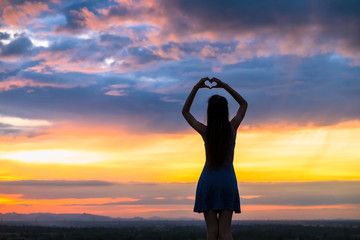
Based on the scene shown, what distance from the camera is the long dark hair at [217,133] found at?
427 centimetres

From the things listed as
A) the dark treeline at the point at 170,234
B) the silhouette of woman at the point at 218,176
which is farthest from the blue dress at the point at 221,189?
the dark treeline at the point at 170,234

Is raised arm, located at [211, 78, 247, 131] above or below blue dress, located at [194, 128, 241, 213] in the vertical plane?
above

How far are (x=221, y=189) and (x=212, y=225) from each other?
334 mm

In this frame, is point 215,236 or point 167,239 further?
point 167,239

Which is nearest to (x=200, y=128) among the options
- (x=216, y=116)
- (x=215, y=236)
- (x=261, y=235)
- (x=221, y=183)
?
(x=216, y=116)

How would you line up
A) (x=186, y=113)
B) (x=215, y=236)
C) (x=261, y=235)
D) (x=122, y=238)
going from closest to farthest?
(x=215, y=236), (x=186, y=113), (x=122, y=238), (x=261, y=235)

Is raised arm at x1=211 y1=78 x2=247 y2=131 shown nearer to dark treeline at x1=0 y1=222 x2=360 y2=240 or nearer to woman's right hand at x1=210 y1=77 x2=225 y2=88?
woman's right hand at x1=210 y1=77 x2=225 y2=88

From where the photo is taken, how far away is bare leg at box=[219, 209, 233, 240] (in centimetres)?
424

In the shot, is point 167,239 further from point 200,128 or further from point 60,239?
point 200,128

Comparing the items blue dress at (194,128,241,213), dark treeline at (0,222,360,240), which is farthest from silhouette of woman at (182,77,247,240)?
dark treeline at (0,222,360,240)

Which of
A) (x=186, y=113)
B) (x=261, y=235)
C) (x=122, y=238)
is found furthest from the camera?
(x=261, y=235)

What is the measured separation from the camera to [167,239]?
79.2 meters

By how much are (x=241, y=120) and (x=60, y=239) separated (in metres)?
77.7

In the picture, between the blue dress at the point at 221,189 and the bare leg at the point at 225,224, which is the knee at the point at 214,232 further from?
the blue dress at the point at 221,189
